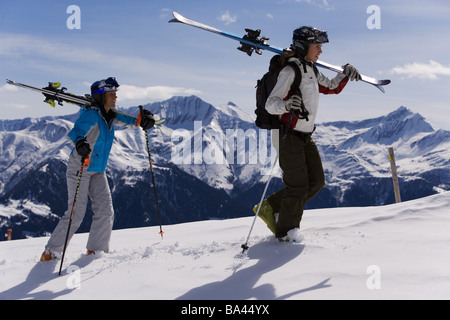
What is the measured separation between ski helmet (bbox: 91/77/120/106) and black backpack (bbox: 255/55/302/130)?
7.66 feet

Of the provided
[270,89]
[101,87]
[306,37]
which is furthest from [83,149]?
[306,37]

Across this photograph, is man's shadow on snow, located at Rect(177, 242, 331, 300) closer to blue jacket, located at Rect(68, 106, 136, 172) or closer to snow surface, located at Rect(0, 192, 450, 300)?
snow surface, located at Rect(0, 192, 450, 300)

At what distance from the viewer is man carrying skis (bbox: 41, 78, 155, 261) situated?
624 cm

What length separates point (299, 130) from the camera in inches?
227

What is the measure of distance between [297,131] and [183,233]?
151 inches

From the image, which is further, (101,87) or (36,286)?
(101,87)

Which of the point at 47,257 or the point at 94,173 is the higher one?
the point at 94,173

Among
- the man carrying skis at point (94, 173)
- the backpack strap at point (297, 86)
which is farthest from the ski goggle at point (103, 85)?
the backpack strap at point (297, 86)

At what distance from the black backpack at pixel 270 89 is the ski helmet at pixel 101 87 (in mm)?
2335

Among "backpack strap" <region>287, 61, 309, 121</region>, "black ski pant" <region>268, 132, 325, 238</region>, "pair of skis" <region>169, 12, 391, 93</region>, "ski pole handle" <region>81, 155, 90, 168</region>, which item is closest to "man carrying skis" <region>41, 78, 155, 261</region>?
"ski pole handle" <region>81, 155, 90, 168</region>

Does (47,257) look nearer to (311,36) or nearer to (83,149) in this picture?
(83,149)

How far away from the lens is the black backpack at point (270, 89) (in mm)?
5480

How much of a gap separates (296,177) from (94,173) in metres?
3.09

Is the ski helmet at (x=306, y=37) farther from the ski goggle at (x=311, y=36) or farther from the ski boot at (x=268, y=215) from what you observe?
the ski boot at (x=268, y=215)
